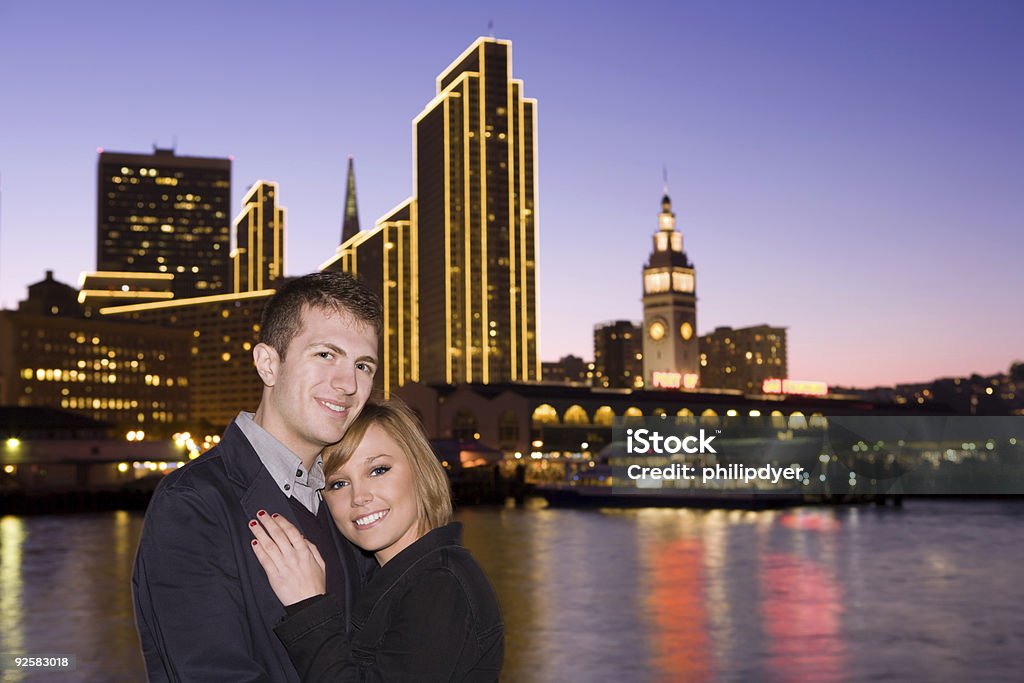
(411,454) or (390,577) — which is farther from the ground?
(411,454)

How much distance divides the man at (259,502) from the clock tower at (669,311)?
183 metres

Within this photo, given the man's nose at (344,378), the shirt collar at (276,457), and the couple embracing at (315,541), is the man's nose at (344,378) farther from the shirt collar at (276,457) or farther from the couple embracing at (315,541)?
the shirt collar at (276,457)

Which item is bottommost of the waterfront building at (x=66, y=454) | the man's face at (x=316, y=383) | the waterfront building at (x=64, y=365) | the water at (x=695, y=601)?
the water at (x=695, y=601)

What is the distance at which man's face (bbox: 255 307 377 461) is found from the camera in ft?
13.6

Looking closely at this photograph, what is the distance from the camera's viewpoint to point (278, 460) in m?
4.13

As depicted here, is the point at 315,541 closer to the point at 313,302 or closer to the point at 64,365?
the point at 313,302

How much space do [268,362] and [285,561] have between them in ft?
2.66

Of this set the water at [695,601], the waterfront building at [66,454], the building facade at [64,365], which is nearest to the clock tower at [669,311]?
the building facade at [64,365]

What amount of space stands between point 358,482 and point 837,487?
9336 cm

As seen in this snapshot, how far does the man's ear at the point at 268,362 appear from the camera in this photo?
4.25 metres

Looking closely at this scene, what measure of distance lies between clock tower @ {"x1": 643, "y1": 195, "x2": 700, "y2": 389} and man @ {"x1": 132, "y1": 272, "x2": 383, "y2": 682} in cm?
18278

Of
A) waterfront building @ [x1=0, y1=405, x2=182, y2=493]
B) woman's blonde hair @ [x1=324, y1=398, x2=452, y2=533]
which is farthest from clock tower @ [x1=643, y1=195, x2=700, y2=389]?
woman's blonde hair @ [x1=324, y1=398, x2=452, y2=533]

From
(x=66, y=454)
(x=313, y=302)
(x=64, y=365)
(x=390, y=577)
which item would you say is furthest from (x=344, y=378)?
(x=64, y=365)

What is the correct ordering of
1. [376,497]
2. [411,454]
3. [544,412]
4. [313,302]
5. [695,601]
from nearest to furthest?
[313,302] < [376,497] < [411,454] < [695,601] < [544,412]
